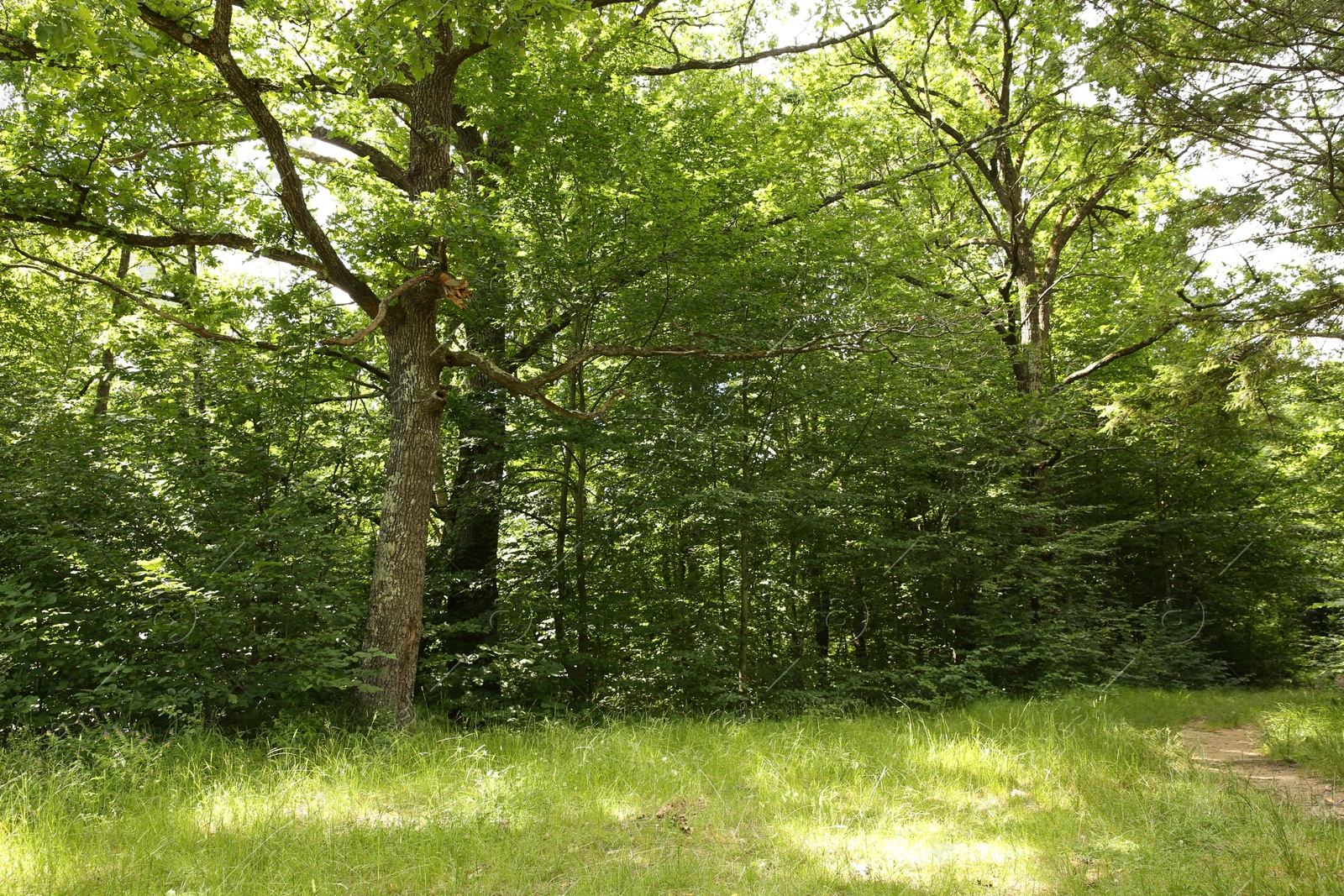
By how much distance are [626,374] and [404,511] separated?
379 centimetres

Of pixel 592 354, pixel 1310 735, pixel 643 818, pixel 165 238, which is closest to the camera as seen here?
pixel 643 818

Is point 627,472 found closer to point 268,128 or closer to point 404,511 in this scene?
point 404,511

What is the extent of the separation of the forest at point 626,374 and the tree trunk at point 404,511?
0.04 meters

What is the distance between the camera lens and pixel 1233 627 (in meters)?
13.5

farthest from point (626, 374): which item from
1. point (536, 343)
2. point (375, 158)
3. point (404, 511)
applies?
point (375, 158)

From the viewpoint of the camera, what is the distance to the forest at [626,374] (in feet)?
20.9

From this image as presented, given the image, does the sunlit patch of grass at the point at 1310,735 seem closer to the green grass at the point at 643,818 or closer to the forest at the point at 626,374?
the green grass at the point at 643,818


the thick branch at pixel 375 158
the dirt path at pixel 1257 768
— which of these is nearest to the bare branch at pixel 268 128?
the thick branch at pixel 375 158

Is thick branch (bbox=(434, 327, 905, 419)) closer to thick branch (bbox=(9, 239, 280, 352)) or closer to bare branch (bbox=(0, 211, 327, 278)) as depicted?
bare branch (bbox=(0, 211, 327, 278))

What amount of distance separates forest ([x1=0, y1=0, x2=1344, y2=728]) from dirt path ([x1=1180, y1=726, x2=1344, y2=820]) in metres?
2.34

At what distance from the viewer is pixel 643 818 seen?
4480mm

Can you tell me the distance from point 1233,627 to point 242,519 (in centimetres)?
1596

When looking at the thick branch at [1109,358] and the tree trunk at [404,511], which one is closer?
the tree trunk at [404,511]

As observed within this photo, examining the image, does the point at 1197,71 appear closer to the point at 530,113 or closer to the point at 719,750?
the point at 530,113
